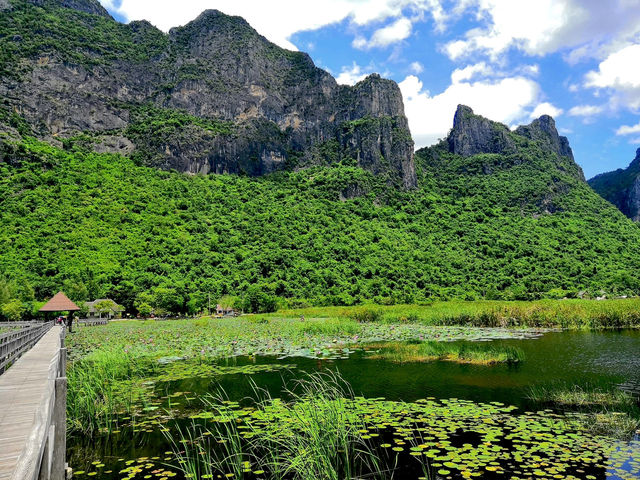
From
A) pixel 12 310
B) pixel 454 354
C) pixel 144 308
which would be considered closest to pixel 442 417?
pixel 454 354

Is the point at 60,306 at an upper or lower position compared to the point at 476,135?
→ lower

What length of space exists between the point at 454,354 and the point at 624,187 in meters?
174

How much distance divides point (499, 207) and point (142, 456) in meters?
114

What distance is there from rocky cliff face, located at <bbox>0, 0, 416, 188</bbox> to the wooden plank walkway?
337ft

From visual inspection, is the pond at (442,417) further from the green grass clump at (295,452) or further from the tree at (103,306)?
the tree at (103,306)

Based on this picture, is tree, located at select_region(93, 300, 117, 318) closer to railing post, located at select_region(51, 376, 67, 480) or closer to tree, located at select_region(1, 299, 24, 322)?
tree, located at select_region(1, 299, 24, 322)

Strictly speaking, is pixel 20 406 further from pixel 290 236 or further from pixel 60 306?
pixel 290 236

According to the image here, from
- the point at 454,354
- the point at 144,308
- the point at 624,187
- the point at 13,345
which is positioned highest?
the point at 624,187

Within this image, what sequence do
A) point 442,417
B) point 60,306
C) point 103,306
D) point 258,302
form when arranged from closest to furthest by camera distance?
point 442,417
point 60,306
point 103,306
point 258,302

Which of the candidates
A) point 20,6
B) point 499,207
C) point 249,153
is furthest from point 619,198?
point 20,6

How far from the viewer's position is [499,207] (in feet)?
352

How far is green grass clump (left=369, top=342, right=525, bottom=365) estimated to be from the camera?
14617 millimetres

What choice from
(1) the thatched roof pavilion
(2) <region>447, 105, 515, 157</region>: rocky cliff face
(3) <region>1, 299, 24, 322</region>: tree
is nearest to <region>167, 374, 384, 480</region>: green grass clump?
(1) the thatched roof pavilion

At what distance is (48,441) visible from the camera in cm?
342
